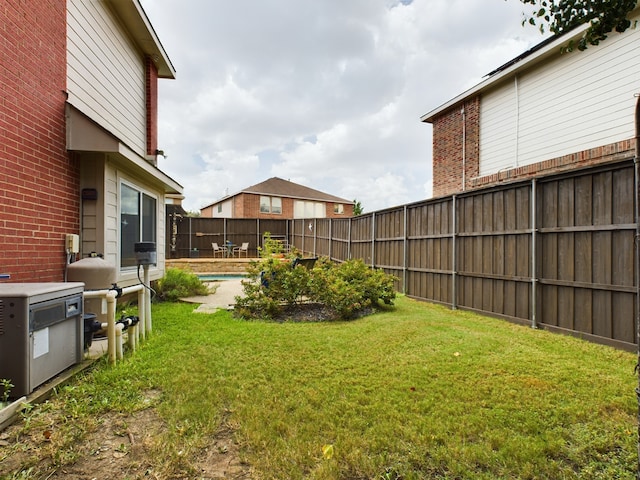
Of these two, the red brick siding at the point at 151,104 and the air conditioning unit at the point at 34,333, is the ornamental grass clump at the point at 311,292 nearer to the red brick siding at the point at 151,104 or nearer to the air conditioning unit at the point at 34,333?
the air conditioning unit at the point at 34,333

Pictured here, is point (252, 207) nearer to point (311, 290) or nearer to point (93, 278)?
point (311, 290)

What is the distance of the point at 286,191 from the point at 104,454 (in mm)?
28809

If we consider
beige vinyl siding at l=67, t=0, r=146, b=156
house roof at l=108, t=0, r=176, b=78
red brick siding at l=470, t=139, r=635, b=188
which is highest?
house roof at l=108, t=0, r=176, b=78

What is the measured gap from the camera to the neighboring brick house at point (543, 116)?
23.2ft

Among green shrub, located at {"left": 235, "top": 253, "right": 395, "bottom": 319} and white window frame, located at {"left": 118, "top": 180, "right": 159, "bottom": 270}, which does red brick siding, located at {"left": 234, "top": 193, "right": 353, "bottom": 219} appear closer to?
white window frame, located at {"left": 118, "top": 180, "right": 159, "bottom": 270}

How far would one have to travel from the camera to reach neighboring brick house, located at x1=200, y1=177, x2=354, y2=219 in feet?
91.9

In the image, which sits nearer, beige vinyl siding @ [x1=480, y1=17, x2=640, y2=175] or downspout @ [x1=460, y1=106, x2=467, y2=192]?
beige vinyl siding @ [x1=480, y1=17, x2=640, y2=175]

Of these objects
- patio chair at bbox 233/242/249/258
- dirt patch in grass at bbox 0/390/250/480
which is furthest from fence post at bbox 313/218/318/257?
dirt patch in grass at bbox 0/390/250/480

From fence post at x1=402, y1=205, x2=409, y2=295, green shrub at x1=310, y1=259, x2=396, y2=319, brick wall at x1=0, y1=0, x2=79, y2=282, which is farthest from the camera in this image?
fence post at x1=402, y1=205, x2=409, y2=295

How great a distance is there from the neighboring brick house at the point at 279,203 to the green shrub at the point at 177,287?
64.5 feet

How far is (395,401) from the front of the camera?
2.64 m

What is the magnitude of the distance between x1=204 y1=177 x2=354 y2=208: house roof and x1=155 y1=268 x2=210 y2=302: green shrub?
20222mm

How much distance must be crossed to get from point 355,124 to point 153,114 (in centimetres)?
1141

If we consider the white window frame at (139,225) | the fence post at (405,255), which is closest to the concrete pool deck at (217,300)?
the white window frame at (139,225)
